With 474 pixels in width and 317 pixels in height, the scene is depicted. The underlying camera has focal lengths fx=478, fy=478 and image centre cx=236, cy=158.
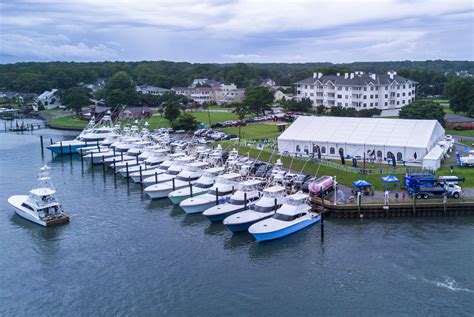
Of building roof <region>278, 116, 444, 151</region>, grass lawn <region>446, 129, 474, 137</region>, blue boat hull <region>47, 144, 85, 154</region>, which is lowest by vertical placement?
blue boat hull <region>47, 144, 85, 154</region>

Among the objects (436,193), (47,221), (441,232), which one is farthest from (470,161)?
(47,221)

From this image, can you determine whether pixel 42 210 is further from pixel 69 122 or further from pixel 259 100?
pixel 69 122

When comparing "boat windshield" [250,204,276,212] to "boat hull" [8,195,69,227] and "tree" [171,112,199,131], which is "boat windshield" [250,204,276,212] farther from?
"tree" [171,112,199,131]

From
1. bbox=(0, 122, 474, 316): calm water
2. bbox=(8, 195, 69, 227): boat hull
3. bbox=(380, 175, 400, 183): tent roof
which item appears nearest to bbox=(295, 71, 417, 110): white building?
bbox=(380, 175, 400, 183): tent roof

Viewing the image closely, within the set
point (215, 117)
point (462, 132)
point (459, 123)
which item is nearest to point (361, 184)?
point (462, 132)

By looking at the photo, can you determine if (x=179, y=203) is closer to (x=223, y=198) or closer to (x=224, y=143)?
(x=223, y=198)

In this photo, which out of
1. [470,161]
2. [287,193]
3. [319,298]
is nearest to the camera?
[319,298]
